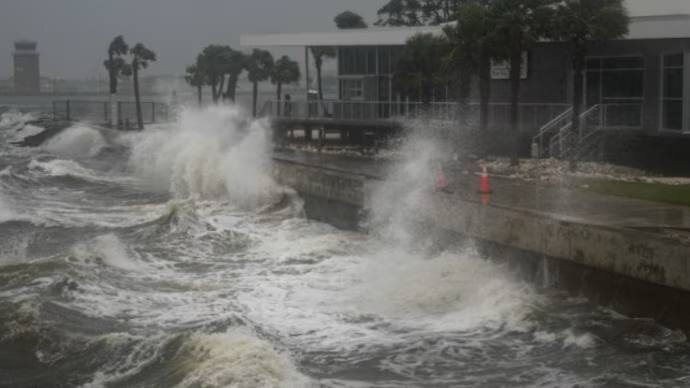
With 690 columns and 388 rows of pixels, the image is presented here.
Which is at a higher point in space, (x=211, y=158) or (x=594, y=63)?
(x=594, y=63)

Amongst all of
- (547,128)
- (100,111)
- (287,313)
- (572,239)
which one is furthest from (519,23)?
(100,111)

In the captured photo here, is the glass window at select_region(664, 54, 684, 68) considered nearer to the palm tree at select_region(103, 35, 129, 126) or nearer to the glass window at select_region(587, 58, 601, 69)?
the glass window at select_region(587, 58, 601, 69)

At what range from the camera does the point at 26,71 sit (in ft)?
460

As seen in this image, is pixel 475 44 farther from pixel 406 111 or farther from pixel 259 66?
pixel 259 66

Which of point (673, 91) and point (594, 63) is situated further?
point (594, 63)

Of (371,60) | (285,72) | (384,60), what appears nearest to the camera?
(384,60)

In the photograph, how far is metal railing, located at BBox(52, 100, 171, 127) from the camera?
73.6 meters

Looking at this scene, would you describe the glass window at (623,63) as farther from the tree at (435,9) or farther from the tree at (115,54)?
the tree at (115,54)

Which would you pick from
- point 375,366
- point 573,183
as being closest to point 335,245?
point 573,183

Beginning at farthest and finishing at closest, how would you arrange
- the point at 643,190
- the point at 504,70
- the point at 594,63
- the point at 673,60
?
1. the point at 504,70
2. the point at 594,63
3. the point at 673,60
4. the point at 643,190

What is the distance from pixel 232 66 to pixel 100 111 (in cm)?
3471

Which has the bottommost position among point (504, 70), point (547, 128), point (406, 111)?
point (547, 128)

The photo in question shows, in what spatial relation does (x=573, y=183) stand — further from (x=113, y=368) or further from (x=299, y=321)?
(x=113, y=368)

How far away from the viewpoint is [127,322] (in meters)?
14.1
